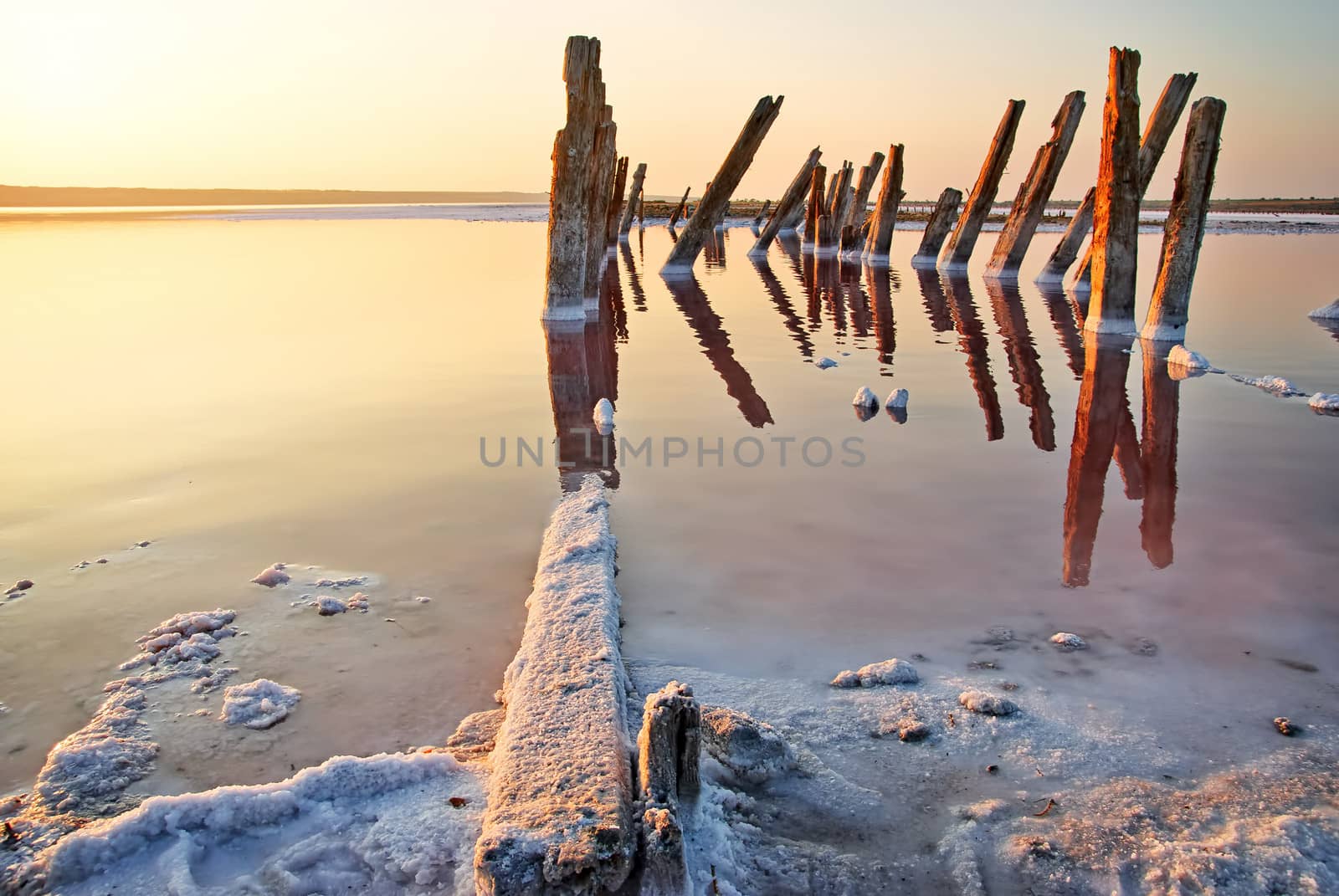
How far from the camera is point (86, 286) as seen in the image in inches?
512

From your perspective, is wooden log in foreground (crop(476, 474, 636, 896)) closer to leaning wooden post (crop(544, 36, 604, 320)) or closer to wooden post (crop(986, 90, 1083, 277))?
leaning wooden post (crop(544, 36, 604, 320))

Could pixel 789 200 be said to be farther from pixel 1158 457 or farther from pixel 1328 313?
pixel 1158 457

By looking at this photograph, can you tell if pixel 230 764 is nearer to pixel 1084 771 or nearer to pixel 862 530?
pixel 1084 771

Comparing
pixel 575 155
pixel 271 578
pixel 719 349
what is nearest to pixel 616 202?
pixel 575 155

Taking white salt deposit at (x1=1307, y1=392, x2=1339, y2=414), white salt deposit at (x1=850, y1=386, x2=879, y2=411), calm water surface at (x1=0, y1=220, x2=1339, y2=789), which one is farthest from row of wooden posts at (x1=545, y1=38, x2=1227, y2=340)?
white salt deposit at (x1=850, y1=386, x2=879, y2=411)

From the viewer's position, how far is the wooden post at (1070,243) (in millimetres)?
13375

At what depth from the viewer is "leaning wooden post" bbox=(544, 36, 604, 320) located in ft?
29.3

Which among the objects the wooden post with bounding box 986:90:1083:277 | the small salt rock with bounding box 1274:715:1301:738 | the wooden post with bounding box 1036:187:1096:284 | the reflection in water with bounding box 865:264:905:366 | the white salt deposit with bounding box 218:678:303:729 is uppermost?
the wooden post with bounding box 986:90:1083:277

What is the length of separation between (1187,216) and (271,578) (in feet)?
27.8

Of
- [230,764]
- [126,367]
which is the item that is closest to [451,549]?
[230,764]

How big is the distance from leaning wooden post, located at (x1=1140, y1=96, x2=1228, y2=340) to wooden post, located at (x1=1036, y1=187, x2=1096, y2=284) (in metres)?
4.60

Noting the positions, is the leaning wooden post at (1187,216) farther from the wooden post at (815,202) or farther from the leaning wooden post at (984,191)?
the wooden post at (815,202)

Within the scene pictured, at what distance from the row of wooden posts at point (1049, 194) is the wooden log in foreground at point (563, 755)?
698 centimetres

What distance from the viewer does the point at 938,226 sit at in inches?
703
